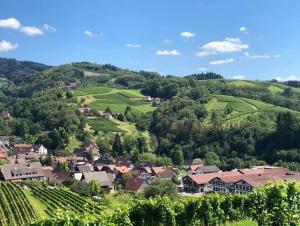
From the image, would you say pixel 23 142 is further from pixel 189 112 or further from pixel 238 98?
pixel 238 98

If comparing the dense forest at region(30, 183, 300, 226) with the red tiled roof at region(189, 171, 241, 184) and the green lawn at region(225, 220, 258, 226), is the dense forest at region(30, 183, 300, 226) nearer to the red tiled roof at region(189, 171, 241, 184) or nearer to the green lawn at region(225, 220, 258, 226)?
the green lawn at region(225, 220, 258, 226)

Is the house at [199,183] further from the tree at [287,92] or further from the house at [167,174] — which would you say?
the tree at [287,92]

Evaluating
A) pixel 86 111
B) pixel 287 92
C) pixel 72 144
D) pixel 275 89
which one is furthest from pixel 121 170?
pixel 275 89

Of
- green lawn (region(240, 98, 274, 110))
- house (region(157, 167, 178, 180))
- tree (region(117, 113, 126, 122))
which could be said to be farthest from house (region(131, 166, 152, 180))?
green lawn (region(240, 98, 274, 110))

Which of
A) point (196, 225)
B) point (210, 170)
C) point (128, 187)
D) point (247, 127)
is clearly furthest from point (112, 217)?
point (247, 127)

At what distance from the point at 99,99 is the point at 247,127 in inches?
2872

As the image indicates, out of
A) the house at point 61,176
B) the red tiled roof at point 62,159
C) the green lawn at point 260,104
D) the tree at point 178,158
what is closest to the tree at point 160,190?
the house at point 61,176

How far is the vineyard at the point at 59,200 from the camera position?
60312mm

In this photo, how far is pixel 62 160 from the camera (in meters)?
110

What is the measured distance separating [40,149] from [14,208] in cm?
6735

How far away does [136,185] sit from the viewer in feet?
269

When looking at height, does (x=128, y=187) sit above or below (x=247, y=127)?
below

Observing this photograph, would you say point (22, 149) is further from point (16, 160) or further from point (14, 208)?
point (14, 208)

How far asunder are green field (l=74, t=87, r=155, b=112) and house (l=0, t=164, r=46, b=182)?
71.3 meters
